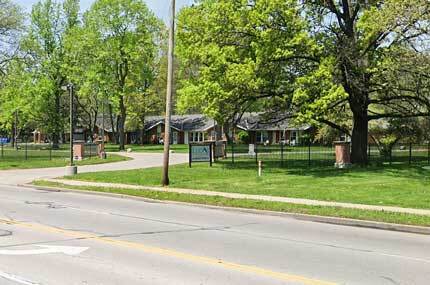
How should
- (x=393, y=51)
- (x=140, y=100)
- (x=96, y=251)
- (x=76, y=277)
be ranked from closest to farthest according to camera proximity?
(x=76, y=277), (x=96, y=251), (x=393, y=51), (x=140, y=100)

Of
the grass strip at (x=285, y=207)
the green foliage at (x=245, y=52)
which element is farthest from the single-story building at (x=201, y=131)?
the grass strip at (x=285, y=207)

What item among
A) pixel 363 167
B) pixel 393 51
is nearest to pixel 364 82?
pixel 393 51

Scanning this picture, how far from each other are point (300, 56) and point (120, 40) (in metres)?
41.7

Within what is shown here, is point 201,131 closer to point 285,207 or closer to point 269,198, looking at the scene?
point 269,198

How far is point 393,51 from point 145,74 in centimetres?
4500

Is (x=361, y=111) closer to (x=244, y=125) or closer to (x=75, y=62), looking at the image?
(x=75, y=62)

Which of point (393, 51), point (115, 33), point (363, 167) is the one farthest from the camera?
point (115, 33)

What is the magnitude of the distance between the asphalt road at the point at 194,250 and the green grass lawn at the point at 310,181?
4352 mm

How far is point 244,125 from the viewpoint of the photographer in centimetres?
8444

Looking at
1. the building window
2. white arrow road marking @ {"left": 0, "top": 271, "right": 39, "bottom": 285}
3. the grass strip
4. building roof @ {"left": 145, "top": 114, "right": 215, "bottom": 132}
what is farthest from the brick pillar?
building roof @ {"left": 145, "top": 114, "right": 215, "bottom": 132}

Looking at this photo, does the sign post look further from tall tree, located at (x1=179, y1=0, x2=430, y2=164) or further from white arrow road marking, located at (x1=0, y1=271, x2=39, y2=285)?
white arrow road marking, located at (x1=0, y1=271, x2=39, y2=285)

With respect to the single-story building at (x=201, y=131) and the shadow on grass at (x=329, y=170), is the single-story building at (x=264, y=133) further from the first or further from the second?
the shadow on grass at (x=329, y=170)

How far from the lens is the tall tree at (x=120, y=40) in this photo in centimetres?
6588

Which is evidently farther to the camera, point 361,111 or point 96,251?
point 361,111
